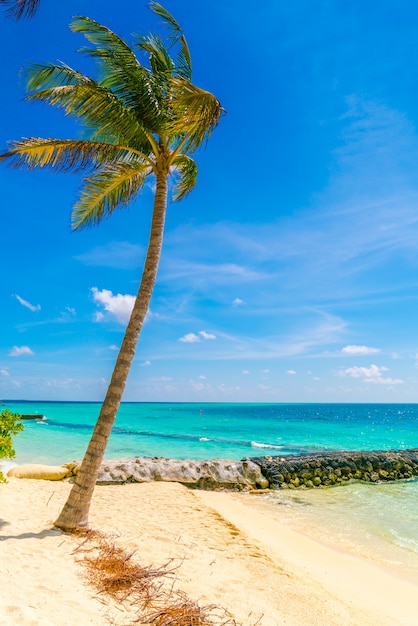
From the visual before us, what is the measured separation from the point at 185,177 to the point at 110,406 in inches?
252

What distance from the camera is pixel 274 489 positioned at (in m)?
16.2

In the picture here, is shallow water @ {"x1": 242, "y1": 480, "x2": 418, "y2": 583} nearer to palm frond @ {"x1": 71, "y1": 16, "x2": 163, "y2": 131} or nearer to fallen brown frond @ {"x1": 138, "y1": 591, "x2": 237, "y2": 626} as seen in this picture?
fallen brown frond @ {"x1": 138, "y1": 591, "x2": 237, "y2": 626}

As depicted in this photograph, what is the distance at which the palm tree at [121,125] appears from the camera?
6930 mm

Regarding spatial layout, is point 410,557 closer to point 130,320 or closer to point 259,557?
point 259,557

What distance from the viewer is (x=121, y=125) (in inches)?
298

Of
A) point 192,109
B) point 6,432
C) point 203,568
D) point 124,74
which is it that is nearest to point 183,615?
point 203,568

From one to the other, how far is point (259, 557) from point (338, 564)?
6.59 feet

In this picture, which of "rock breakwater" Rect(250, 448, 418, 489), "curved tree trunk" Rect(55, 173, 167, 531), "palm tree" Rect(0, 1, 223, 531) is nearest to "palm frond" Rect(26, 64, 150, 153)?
"palm tree" Rect(0, 1, 223, 531)

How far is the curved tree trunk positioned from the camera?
688cm

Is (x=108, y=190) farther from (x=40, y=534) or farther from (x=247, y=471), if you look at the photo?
(x=247, y=471)

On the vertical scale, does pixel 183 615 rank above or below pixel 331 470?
above

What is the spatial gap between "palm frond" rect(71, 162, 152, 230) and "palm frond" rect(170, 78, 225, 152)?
4.43 ft

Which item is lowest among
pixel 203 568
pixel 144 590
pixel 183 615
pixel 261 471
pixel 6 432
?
pixel 261 471

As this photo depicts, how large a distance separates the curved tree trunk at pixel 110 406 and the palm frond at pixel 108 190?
1.59 metres
